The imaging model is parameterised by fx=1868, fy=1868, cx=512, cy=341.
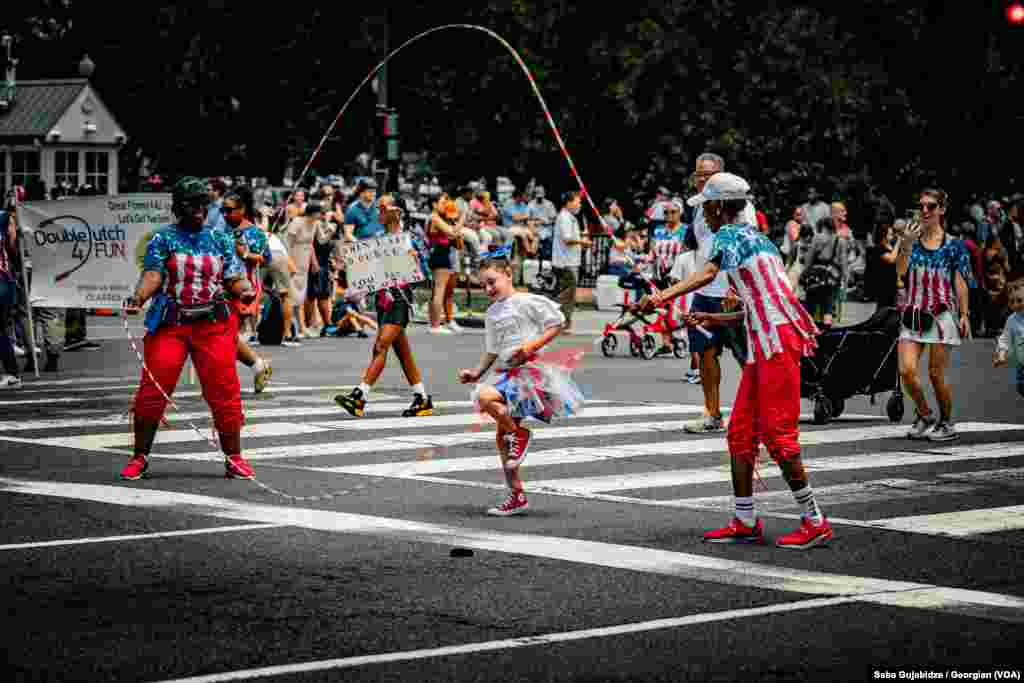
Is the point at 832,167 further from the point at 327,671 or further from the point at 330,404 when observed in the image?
the point at 327,671

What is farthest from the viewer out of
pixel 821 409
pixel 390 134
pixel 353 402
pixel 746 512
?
pixel 390 134

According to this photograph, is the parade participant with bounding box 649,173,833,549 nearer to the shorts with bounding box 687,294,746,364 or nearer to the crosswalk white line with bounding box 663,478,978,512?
the crosswalk white line with bounding box 663,478,978,512

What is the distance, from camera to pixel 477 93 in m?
47.4

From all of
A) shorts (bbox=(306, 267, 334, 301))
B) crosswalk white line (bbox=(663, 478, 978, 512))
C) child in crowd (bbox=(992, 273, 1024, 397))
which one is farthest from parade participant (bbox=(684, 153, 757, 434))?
shorts (bbox=(306, 267, 334, 301))

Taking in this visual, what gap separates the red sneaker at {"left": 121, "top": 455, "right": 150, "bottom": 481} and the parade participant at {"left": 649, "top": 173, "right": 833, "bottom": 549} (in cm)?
370

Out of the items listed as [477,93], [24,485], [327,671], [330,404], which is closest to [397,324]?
[330,404]

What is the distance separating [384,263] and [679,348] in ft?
26.4

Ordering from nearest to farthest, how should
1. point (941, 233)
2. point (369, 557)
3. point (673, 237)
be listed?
1. point (369, 557)
2. point (941, 233)
3. point (673, 237)

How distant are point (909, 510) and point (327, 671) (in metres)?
4.92

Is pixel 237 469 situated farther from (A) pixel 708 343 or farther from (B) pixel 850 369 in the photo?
(B) pixel 850 369

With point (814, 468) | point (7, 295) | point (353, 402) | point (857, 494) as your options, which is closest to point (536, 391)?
point (857, 494)

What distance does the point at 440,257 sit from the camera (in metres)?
25.8

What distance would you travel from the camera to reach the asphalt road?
6898 millimetres

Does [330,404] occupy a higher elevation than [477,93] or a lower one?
lower
